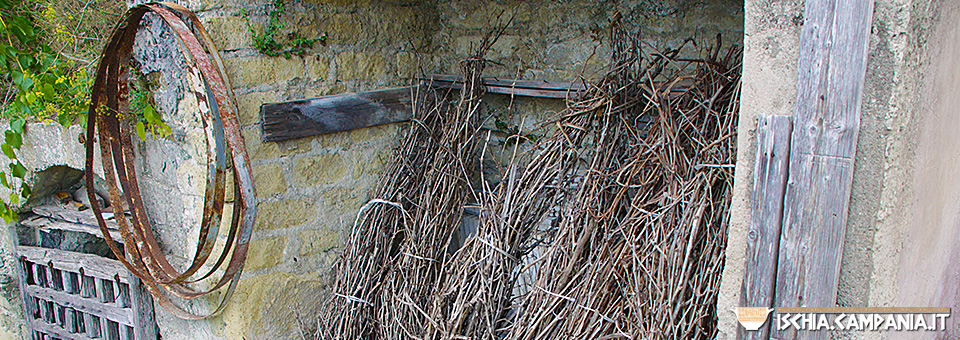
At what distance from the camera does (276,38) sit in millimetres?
2436

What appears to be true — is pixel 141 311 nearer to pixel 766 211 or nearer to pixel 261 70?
pixel 261 70

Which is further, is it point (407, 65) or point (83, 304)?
point (83, 304)

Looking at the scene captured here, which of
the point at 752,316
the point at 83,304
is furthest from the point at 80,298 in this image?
the point at 752,316

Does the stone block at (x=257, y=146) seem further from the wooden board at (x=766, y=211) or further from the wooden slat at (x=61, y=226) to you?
the wooden board at (x=766, y=211)

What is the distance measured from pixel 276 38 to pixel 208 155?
1.75 ft

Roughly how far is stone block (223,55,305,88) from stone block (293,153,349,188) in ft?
1.17

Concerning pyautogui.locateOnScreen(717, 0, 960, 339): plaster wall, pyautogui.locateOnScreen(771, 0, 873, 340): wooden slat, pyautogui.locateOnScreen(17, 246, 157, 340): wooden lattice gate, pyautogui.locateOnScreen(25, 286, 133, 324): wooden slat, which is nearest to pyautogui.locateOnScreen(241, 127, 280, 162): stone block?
pyautogui.locateOnScreen(17, 246, 157, 340): wooden lattice gate

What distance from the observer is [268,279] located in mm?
2568

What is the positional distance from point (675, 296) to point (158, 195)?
2037 mm

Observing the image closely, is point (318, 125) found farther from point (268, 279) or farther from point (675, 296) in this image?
point (675, 296)

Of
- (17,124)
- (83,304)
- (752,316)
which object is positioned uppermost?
(17,124)

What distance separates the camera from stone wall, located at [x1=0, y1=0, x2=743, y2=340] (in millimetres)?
2393

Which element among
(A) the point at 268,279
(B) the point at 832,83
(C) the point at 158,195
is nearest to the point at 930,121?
(B) the point at 832,83

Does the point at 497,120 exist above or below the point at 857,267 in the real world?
above
